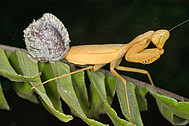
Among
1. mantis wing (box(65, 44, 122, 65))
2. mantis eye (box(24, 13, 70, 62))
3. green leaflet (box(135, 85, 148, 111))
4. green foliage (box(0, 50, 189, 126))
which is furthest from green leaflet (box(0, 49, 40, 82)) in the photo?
green leaflet (box(135, 85, 148, 111))

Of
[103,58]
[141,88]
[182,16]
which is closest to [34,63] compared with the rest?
[103,58]

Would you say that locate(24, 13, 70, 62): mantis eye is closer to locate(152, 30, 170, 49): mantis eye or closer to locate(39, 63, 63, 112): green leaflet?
locate(39, 63, 63, 112): green leaflet

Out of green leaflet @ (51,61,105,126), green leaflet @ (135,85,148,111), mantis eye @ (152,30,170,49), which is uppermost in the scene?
mantis eye @ (152,30,170,49)

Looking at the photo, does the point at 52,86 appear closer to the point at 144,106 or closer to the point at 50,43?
the point at 50,43

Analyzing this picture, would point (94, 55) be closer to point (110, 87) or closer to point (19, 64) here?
point (110, 87)

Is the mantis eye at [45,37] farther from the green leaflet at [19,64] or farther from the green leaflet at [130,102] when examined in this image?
the green leaflet at [130,102]
